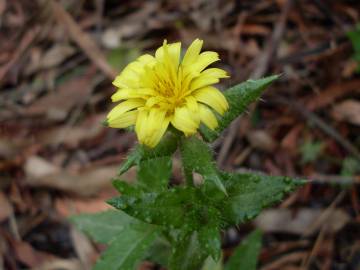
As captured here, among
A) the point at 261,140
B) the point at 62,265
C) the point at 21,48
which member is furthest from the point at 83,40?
the point at 62,265

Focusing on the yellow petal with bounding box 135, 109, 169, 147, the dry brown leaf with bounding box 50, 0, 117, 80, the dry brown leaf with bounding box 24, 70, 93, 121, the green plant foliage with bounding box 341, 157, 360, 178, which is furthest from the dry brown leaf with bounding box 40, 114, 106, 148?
the yellow petal with bounding box 135, 109, 169, 147

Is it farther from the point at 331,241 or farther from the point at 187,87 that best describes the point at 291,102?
the point at 187,87

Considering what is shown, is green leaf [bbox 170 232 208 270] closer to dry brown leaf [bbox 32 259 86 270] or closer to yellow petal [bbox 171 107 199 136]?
yellow petal [bbox 171 107 199 136]

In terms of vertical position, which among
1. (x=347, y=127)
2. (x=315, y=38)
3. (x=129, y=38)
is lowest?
(x=347, y=127)

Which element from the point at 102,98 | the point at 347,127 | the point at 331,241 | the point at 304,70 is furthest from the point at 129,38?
the point at 331,241

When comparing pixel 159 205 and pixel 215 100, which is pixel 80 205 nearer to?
pixel 159 205

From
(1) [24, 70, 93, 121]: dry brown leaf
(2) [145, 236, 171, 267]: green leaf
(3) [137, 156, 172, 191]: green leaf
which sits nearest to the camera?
(3) [137, 156, 172, 191]: green leaf
